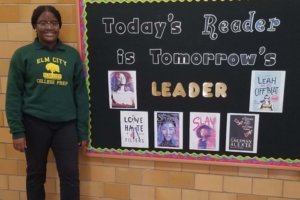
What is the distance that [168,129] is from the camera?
204cm

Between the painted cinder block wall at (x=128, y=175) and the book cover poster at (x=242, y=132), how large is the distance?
0.44ft

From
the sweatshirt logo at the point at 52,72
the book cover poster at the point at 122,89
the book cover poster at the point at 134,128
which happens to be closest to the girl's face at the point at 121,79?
the book cover poster at the point at 122,89

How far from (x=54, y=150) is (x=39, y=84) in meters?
0.37

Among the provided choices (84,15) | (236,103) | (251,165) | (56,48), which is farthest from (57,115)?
(251,165)

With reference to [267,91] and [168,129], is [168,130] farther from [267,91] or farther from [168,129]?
[267,91]

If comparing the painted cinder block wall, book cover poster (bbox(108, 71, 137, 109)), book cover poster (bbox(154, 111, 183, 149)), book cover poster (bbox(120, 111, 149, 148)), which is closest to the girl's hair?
the painted cinder block wall

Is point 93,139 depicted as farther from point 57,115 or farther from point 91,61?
point 91,61

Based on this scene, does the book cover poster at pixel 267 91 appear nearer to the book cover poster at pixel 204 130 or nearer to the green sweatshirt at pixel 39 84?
the book cover poster at pixel 204 130

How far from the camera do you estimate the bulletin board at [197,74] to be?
1.84 meters

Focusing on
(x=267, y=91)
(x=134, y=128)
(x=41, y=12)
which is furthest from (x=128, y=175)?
(x=41, y=12)

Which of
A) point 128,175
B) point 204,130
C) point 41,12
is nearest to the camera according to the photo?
point 41,12

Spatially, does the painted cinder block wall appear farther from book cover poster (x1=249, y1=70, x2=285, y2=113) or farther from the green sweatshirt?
book cover poster (x1=249, y1=70, x2=285, y2=113)

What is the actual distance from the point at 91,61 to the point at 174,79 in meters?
0.46

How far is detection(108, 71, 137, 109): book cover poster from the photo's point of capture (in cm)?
202
